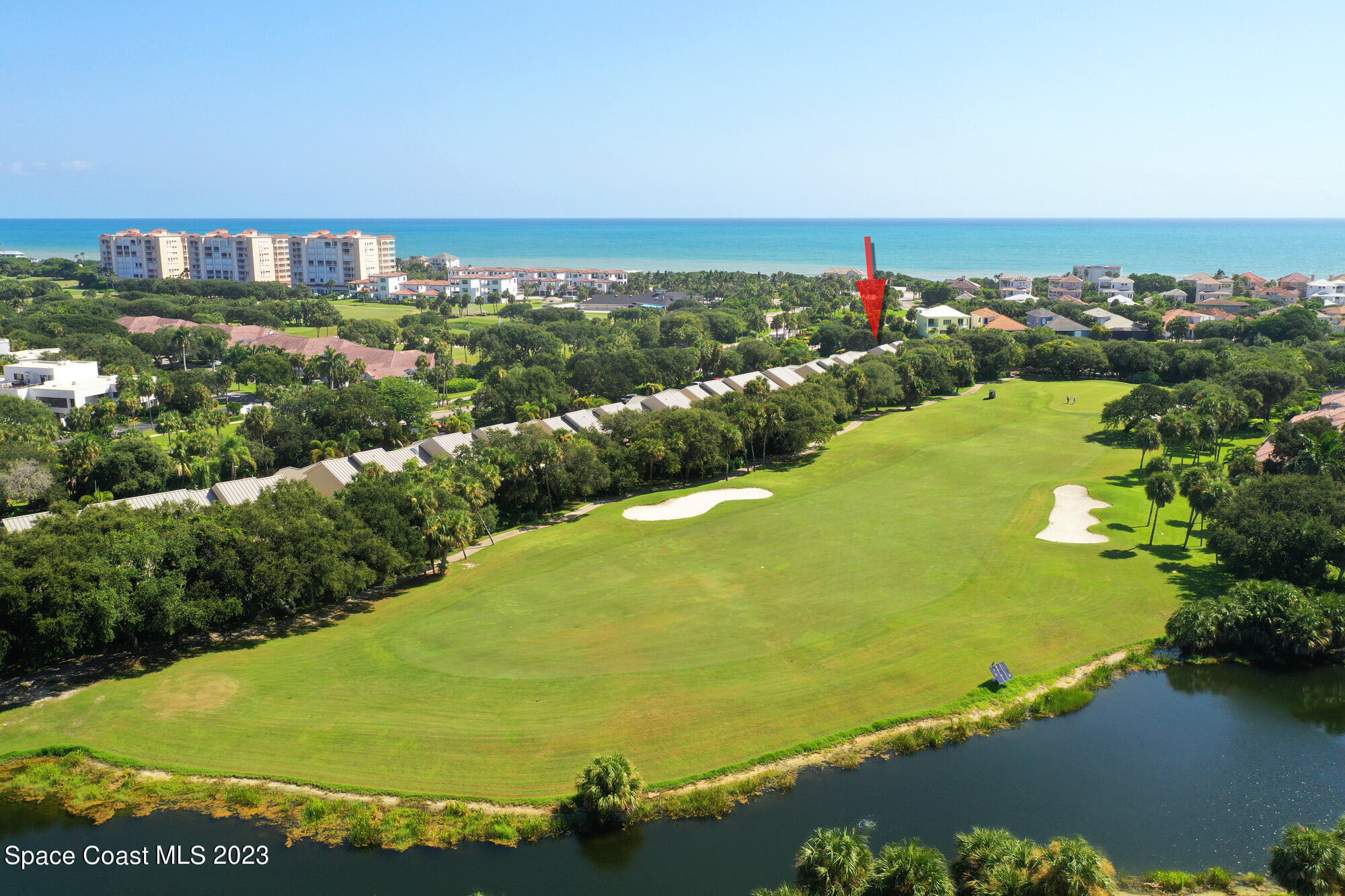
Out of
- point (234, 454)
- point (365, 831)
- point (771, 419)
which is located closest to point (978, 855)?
point (365, 831)

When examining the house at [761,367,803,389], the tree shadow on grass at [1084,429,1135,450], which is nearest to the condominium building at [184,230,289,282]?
the house at [761,367,803,389]

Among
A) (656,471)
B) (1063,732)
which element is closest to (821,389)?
(656,471)

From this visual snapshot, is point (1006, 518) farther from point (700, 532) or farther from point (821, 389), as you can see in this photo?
point (821, 389)

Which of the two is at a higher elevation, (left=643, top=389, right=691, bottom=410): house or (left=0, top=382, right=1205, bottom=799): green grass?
(left=643, top=389, right=691, bottom=410): house

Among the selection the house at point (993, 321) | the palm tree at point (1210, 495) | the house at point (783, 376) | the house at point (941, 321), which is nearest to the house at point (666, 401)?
the house at point (783, 376)

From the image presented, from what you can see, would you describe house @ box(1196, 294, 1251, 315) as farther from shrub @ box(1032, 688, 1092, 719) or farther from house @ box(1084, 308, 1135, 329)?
shrub @ box(1032, 688, 1092, 719)

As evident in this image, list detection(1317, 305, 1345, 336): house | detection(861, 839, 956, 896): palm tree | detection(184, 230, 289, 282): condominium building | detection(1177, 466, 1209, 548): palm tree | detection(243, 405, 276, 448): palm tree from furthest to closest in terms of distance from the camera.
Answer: detection(184, 230, 289, 282): condominium building, detection(1317, 305, 1345, 336): house, detection(243, 405, 276, 448): palm tree, detection(1177, 466, 1209, 548): palm tree, detection(861, 839, 956, 896): palm tree
